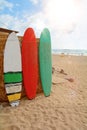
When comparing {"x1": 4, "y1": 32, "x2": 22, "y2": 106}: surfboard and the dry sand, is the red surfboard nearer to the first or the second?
{"x1": 4, "y1": 32, "x2": 22, "y2": 106}: surfboard

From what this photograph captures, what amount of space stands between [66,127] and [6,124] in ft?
3.25

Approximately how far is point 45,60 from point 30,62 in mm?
500

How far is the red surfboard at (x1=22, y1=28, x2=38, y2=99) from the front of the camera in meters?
3.96

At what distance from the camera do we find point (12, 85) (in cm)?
375

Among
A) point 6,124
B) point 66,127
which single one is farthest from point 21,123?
point 66,127

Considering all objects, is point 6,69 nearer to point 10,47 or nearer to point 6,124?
point 10,47

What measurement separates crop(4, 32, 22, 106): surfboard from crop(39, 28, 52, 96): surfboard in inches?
26.4

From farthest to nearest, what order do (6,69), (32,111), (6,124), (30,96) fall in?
(30,96), (6,69), (32,111), (6,124)

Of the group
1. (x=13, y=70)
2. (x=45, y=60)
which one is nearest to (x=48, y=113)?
(x=13, y=70)

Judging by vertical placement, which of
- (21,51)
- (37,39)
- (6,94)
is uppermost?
(37,39)

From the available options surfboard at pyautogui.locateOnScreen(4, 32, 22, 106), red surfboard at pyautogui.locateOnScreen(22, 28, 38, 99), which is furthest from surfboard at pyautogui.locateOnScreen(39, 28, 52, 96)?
surfboard at pyautogui.locateOnScreen(4, 32, 22, 106)

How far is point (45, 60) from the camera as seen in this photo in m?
4.39

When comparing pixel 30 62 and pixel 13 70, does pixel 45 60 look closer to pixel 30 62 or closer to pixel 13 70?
pixel 30 62

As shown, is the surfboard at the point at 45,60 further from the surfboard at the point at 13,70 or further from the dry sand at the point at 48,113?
the surfboard at the point at 13,70
